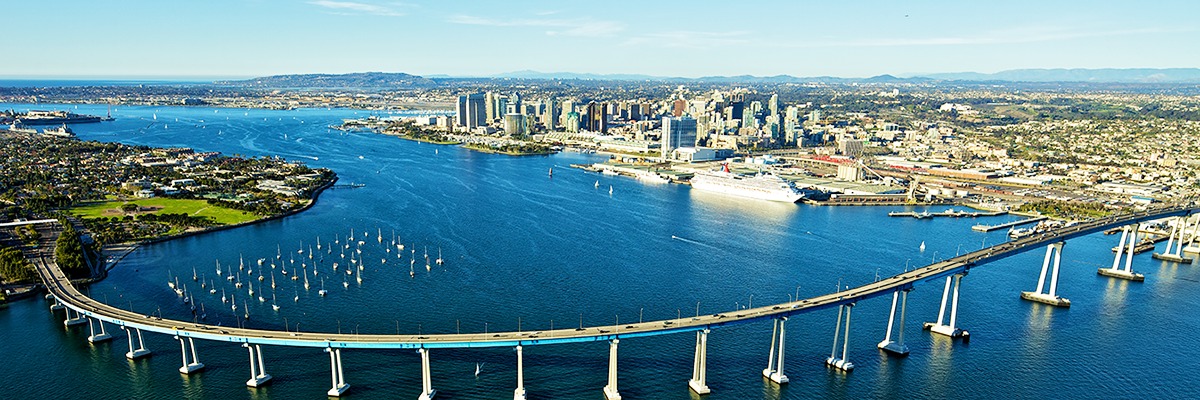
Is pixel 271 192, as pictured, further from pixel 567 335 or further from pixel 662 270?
pixel 567 335

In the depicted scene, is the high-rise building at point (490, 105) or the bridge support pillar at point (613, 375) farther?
the high-rise building at point (490, 105)

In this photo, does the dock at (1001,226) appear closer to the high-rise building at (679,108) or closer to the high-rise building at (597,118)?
the high-rise building at (597,118)

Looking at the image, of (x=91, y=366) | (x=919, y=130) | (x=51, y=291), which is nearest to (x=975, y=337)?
(x=91, y=366)

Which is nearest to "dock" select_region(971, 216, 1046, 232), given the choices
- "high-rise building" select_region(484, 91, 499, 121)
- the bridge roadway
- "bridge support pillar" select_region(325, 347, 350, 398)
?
the bridge roadway

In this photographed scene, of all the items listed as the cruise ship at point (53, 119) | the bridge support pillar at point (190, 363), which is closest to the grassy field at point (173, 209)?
the bridge support pillar at point (190, 363)

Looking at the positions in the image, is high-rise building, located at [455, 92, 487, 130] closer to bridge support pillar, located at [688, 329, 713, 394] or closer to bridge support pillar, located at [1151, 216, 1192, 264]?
bridge support pillar, located at [1151, 216, 1192, 264]

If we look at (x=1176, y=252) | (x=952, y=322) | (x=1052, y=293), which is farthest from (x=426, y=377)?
(x=1176, y=252)

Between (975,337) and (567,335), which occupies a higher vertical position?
(567,335)
